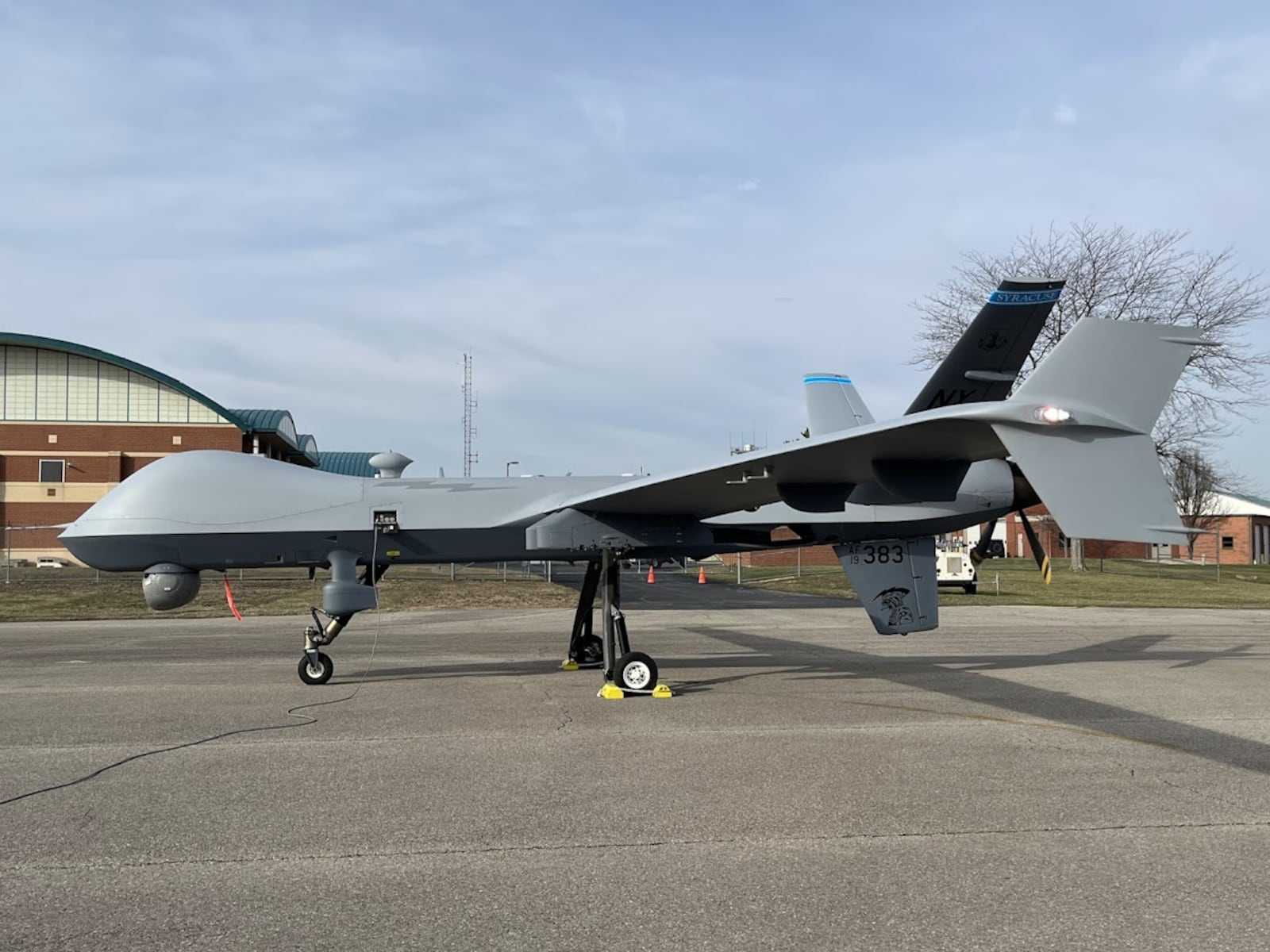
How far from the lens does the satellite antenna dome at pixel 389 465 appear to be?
13.4 metres

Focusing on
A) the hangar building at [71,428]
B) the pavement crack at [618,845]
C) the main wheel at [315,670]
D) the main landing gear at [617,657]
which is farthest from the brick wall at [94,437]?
the pavement crack at [618,845]

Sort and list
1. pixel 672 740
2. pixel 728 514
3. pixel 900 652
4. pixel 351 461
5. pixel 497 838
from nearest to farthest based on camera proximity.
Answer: pixel 497 838 < pixel 672 740 < pixel 728 514 < pixel 900 652 < pixel 351 461

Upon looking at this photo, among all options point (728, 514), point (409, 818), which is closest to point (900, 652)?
point (728, 514)

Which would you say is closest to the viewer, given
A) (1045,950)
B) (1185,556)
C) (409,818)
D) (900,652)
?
(1045,950)

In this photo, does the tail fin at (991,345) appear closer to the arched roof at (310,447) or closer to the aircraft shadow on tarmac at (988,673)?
the aircraft shadow on tarmac at (988,673)

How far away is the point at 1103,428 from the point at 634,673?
577 centimetres

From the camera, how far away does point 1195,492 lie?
78.3 meters

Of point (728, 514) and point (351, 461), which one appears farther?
point (351, 461)

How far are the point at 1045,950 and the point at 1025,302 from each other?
14418 mm

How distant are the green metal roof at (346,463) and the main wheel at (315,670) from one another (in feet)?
199

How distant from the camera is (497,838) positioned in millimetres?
5820

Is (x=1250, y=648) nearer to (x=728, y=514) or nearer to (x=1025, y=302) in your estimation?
(x=1025, y=302)

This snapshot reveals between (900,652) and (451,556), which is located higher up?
(451,556)

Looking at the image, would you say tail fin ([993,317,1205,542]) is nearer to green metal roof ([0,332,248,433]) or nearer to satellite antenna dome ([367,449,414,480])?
satellite antenna dome ([367,449,414,480])
